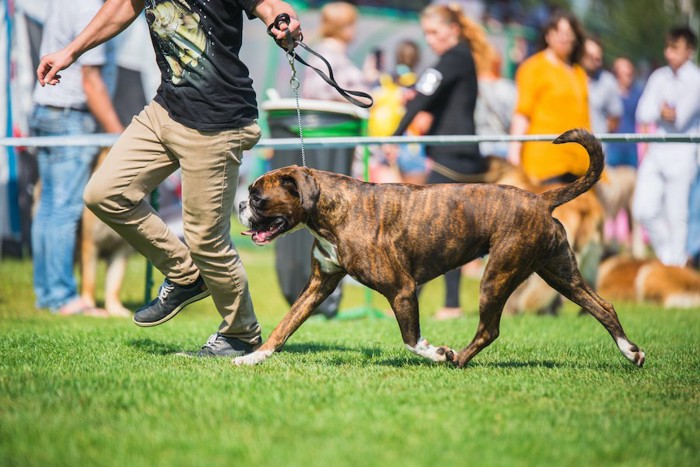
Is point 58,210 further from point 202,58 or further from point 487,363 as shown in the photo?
point 487,363

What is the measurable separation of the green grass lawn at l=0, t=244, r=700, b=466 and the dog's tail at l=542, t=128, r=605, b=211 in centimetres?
99

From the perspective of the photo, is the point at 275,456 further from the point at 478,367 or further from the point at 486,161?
the point at 486,161

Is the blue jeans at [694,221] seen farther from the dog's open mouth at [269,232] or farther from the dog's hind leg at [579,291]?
the dog's open mouth at [269,232]

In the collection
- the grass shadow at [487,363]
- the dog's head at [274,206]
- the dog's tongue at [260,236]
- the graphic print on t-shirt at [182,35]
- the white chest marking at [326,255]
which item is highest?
the graphic print on t-shirt at [182,35]

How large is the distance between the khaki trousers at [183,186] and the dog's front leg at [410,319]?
973 mm

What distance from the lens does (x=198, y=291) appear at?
588 cm

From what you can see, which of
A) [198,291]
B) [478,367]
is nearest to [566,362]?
[478,367]

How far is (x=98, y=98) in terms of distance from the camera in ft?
29.3

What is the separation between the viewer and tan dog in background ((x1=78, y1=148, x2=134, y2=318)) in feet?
29.5

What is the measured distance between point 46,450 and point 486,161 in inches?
257

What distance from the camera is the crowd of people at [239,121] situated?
5.25m

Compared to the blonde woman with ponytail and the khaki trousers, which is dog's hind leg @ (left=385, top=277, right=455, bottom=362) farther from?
the blonde woman with ponytail

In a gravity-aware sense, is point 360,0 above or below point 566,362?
above

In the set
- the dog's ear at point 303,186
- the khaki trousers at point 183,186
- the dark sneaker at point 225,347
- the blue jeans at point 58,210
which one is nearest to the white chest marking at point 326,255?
the dog's ear at point 303,186
